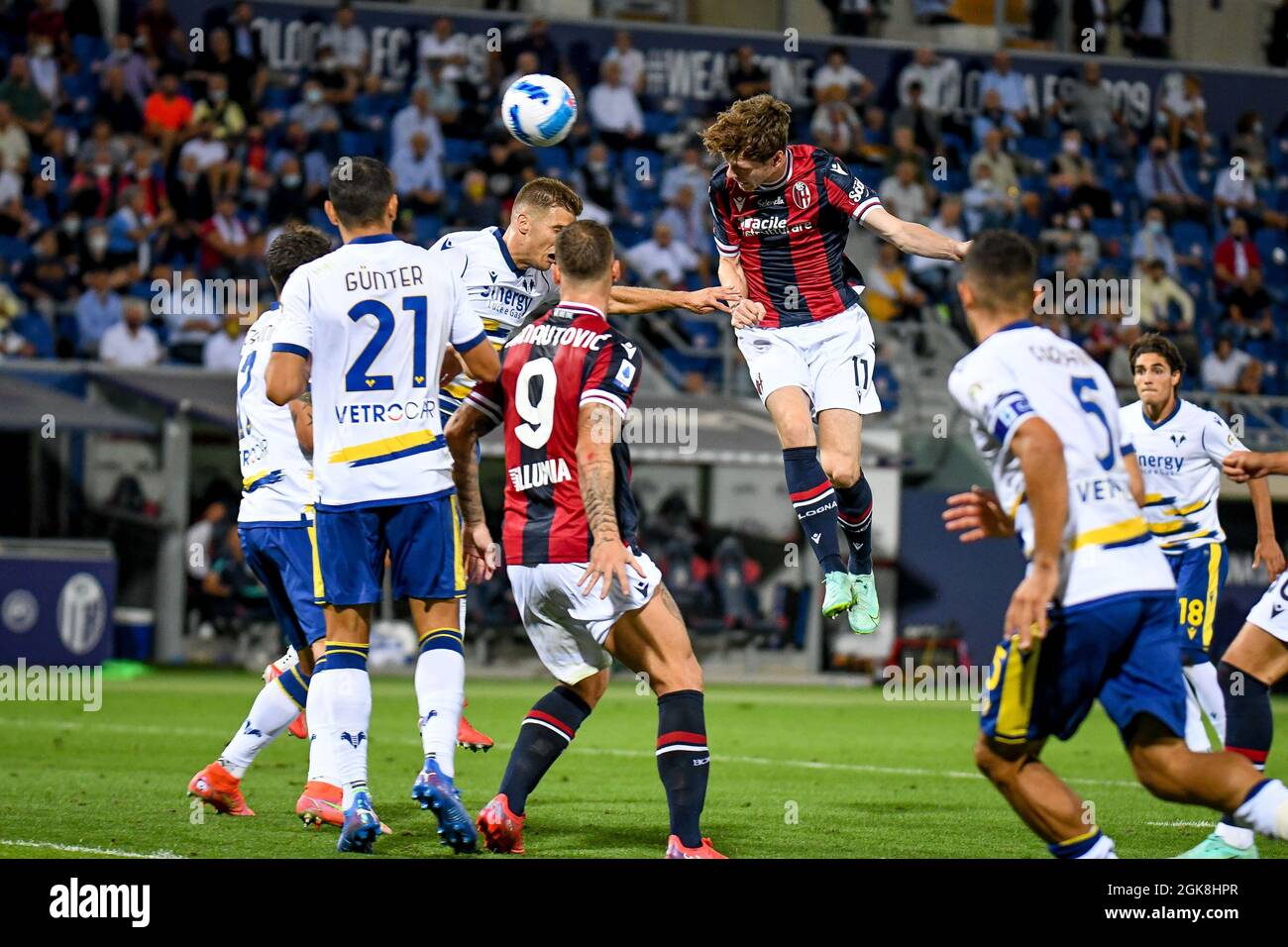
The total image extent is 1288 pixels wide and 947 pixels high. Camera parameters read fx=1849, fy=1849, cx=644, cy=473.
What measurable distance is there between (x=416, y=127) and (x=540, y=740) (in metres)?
16.8

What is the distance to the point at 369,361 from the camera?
7.49 metres

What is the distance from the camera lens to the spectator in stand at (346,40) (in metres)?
24.4

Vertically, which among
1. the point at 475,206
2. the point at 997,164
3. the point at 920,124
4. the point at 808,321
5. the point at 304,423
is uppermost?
the point at 920,124

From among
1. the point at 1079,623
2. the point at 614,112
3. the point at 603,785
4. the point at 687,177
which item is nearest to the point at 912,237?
the point at 1079,623

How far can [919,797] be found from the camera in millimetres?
10664

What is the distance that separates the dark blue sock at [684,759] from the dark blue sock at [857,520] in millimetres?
2856

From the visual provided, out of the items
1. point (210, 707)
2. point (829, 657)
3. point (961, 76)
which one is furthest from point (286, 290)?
point (961, 76)

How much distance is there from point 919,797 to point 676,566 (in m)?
11.1

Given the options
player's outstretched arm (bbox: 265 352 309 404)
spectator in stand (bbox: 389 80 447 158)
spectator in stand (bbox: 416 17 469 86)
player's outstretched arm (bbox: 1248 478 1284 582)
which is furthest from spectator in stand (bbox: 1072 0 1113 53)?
player's outstretched arm (bbox: 265 352 309 404)

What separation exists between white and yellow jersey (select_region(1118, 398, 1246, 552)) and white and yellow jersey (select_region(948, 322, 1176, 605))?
14.1ft

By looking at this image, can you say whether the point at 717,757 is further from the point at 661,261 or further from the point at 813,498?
the point at 661,261

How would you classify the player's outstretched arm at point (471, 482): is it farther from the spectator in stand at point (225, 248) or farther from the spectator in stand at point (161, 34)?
the spectator in stand at point (161, 34)

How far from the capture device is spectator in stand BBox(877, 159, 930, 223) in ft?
80.0
